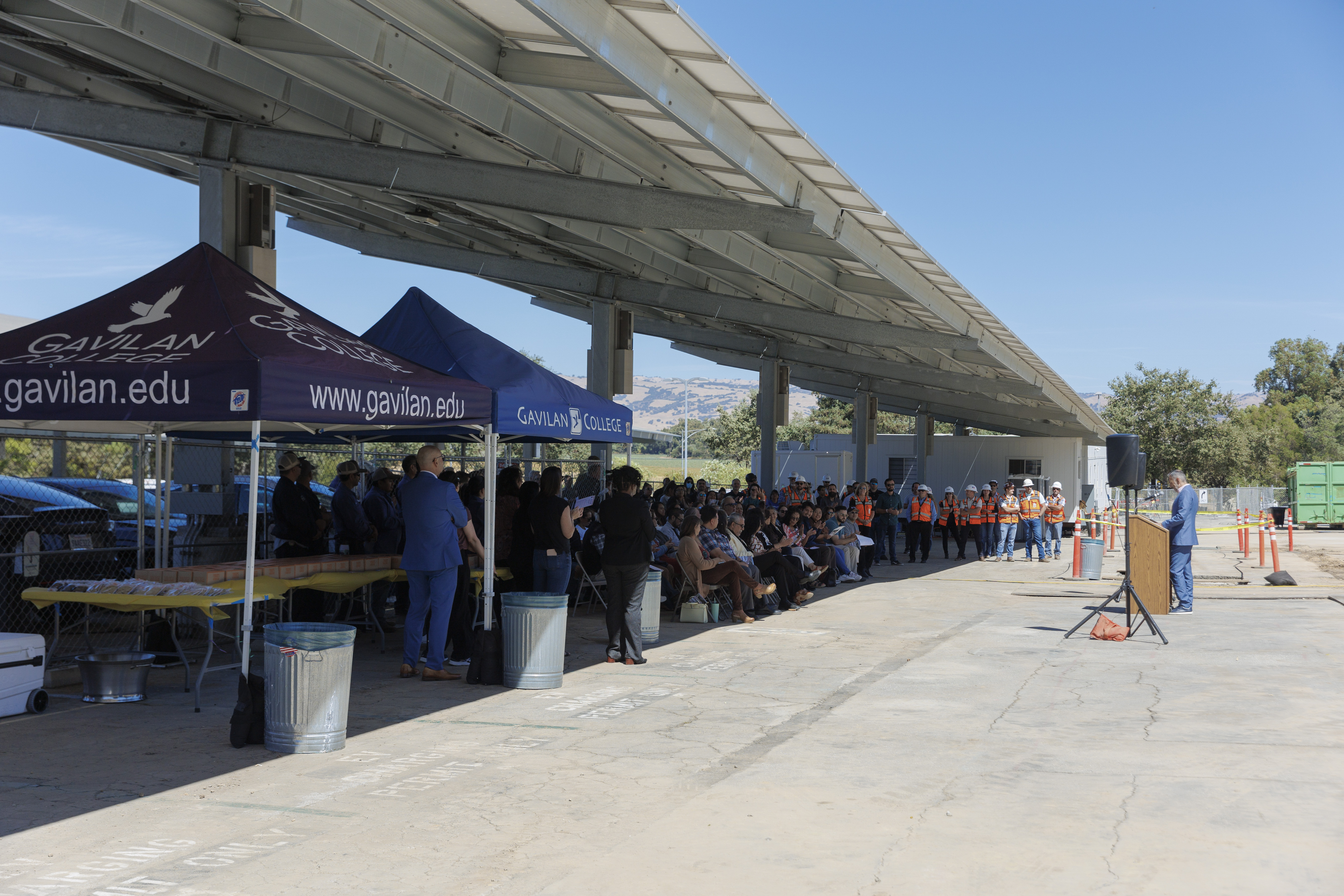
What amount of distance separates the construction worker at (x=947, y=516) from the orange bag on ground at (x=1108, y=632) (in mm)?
13275

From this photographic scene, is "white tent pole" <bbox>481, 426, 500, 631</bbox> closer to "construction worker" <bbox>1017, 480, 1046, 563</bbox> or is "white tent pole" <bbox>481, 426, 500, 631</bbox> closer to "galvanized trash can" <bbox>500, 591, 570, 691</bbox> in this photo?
"galvanized trash can" <bbox>500, 591, 570, 691</bbox>

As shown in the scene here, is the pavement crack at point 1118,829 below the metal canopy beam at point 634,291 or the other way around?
below

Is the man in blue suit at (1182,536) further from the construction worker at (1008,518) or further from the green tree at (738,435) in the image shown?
the green tree at (738,435)

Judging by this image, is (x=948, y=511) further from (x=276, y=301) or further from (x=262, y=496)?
(x=276, y=301)

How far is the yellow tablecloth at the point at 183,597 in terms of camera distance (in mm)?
7953

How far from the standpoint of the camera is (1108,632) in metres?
12.1

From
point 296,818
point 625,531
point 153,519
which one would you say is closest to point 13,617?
point 153,519

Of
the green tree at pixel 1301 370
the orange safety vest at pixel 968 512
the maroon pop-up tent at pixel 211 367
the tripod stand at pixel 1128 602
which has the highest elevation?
the green tree at pixel 1301 370

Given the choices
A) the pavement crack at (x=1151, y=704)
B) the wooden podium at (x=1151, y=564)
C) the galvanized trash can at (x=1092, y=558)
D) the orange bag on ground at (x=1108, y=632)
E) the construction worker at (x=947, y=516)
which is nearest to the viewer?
the pavement crack at (x=1151, y=704)

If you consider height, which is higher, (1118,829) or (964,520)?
(964,520)

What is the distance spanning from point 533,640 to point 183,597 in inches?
101

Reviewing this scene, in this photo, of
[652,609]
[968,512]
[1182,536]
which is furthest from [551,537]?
[968,512]

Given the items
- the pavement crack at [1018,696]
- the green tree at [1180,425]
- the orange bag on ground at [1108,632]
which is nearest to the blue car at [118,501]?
the pavement crack at [1018,696]

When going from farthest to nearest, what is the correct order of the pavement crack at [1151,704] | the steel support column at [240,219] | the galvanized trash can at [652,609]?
the steel support column at [240,219] < the galvanized trash can at [652,609] < the pavement crack at [1151,704]
